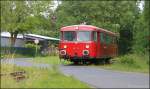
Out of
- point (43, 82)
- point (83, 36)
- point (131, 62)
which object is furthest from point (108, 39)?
point (43, 82)

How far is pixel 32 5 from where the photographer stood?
71.1 m

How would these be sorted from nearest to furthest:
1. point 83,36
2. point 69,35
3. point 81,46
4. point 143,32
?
point 143,32 → point 81,46 → point 83,36 → point 69,35

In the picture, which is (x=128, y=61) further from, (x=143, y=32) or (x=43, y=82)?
(x=43, y=82)

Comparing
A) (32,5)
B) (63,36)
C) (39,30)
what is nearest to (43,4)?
(32,5)

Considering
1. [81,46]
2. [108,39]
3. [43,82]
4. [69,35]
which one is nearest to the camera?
[43,82]

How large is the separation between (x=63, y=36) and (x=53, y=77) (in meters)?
15.8

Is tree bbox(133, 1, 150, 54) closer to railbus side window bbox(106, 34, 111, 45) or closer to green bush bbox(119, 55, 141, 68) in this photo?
green bush bbox(119, 55, 141, 68)

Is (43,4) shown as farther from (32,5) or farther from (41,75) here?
(41,75)

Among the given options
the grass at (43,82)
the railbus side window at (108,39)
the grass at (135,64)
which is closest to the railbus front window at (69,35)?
the railbus side window at (108,39)

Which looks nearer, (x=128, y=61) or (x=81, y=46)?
(x=128, y=61)

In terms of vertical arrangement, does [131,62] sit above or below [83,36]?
below

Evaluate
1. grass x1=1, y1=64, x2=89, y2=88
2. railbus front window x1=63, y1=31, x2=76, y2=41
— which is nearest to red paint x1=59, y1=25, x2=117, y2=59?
railbus front window x1=63, y1=31, x2=76, y2=41

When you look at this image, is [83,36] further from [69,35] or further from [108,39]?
[108,39]

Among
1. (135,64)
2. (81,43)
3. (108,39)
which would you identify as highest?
(108,39)
